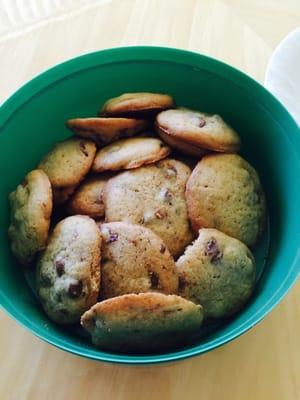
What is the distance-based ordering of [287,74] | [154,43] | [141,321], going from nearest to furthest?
[141,321], [287,74], [154,43]

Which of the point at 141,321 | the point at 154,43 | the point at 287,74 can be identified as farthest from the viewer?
the point at 154,43

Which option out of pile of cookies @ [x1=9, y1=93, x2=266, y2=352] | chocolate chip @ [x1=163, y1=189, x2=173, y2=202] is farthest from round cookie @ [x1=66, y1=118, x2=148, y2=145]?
chocolate chip @ [x1=163, y1=189, x2=173, y2=202]

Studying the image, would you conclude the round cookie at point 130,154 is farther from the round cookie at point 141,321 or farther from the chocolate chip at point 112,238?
the round cookie at point 141,321

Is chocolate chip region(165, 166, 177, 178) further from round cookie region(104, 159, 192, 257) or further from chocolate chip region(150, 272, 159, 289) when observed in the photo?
chocolate chip region(150, 272, 159, 289)

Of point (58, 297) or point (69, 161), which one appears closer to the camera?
point (58, 297)

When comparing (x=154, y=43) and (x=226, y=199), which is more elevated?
(x=154, y=43)

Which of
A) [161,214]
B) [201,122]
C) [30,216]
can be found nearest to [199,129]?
[201,122]

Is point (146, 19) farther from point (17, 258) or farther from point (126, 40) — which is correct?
point (17, 258)

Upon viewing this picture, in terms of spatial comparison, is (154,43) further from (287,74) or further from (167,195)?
(167,195)
